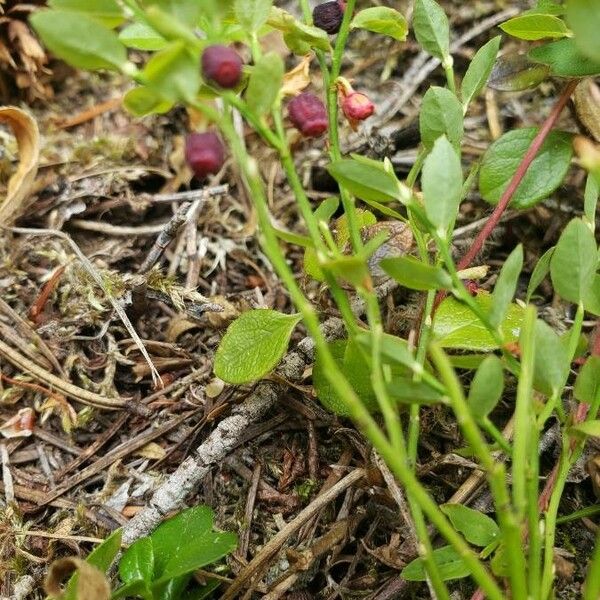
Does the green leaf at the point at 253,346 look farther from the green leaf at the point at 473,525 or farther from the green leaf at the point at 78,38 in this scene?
the green leaf at the point at 78,38

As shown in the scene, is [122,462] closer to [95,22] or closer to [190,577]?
[190,577]

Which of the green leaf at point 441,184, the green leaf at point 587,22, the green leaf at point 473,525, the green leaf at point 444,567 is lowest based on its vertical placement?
the green leaf at point 444,567

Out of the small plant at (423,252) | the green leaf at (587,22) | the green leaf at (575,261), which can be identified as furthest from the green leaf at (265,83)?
the green leaf at (575,261)

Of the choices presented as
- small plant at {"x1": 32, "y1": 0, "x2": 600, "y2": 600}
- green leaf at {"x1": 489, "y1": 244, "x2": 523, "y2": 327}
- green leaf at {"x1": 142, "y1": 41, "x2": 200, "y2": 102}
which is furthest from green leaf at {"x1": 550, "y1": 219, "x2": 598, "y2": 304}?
green leaf at {"x1": 142, "y1": 41, "x2": 200, "y2": 102}

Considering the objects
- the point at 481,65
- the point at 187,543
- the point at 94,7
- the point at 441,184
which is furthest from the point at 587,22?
the point at 187,543

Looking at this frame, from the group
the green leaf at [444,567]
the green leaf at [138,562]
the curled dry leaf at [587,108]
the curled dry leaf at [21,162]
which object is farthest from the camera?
the curled dry leaf at [21,162]

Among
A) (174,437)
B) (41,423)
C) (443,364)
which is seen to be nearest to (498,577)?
(443,364)

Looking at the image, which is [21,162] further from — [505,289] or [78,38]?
[505,289]

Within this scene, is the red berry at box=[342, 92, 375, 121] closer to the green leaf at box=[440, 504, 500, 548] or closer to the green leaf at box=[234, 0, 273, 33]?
the green leaf at box=[234, 0, 273, 33]
